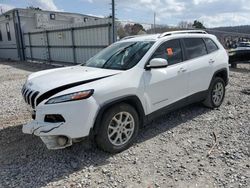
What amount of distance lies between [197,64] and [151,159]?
2217 mm

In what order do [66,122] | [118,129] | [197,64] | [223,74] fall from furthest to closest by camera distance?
1. [223,74]
2. [197,64]
3. [118,129]
4. [66,122]

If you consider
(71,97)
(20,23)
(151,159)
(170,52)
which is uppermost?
(20,23)

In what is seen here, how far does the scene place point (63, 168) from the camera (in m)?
3.30

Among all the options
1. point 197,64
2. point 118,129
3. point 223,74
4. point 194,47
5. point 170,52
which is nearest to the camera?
point 118,129

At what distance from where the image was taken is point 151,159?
3.50 metres

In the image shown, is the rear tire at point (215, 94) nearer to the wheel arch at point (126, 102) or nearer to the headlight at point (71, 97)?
the wheel arch at point (126, 102)

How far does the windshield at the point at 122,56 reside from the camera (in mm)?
3900

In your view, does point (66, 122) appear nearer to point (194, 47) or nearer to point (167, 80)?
point (167, 80)

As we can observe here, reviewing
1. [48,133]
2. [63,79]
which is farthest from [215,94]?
[48,133]

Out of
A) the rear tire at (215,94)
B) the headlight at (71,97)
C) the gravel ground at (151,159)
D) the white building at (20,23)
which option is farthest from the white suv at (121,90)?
the white building at (20,23)

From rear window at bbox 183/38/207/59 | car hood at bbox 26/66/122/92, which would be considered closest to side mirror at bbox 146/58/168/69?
car hood at bbox 26/66/122/92

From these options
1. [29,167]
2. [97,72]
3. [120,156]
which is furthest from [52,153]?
[97,72]

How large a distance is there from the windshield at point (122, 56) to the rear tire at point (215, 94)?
1.99m

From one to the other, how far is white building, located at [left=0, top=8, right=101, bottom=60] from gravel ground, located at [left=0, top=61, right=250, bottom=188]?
57.5 feet
